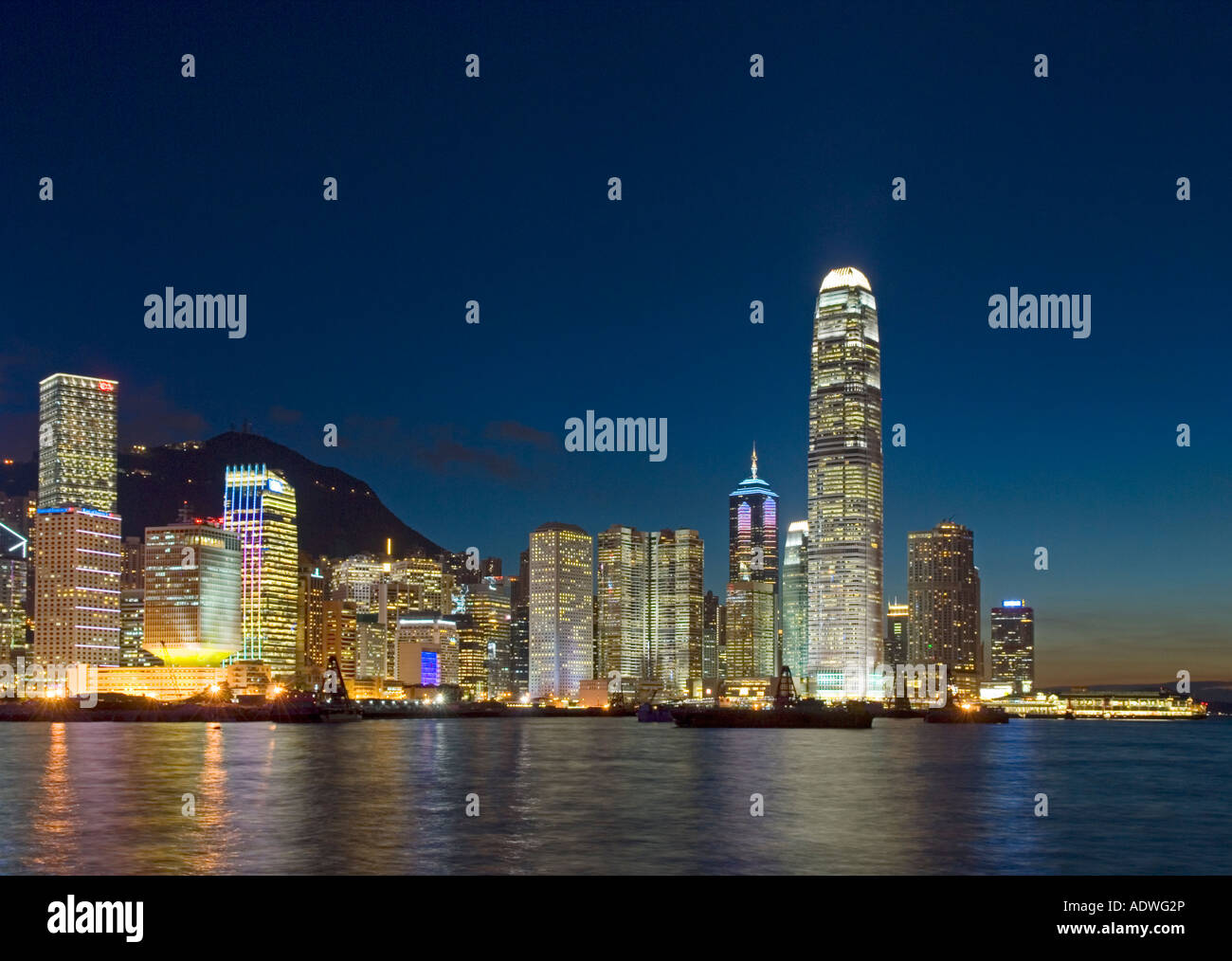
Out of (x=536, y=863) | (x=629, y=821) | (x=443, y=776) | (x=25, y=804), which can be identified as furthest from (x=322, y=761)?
(x=536, y=863)

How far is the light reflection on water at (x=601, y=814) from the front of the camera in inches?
1572

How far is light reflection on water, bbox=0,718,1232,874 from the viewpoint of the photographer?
3994cm

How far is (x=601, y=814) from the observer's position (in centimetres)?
5378

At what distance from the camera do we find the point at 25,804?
55.8m
